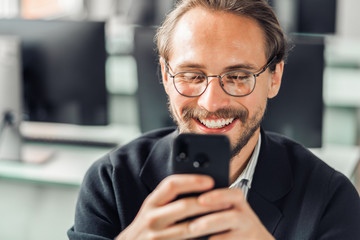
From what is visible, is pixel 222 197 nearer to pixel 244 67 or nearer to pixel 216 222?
pixel 216 222

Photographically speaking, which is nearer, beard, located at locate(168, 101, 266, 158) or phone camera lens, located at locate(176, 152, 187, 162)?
phone camera lens, located at locate(176, 152, 187, 162)

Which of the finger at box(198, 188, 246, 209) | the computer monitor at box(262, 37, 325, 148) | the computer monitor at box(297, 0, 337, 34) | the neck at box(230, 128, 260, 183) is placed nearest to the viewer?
the finger at box(198, 188, 246, 209)

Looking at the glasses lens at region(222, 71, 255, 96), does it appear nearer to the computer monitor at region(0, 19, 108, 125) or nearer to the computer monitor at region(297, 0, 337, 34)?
the computer monitor at region(0, 19, 108, 125)

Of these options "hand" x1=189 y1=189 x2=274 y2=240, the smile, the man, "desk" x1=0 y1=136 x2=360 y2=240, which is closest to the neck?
the man

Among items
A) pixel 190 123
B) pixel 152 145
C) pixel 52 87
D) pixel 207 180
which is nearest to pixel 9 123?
pixel 52 87

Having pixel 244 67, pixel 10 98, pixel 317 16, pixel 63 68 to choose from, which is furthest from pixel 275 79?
pixel 317 16

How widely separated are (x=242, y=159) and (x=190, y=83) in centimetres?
23

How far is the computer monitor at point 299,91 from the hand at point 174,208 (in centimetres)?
87

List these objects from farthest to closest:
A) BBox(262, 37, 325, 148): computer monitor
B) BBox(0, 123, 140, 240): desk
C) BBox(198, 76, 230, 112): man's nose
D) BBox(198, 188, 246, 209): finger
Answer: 1. BBox(0, 123, 140, 240): desk
2. BBox(262, 37, 325, 148): computer monitor
3. BBox(198, 76, 230, 112): man's nose
4. BBox(198, 188, 246, 209): finger

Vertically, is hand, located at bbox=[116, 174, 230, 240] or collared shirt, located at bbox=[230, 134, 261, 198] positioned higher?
hand, located at bbox=[116, 174, 230, 240]

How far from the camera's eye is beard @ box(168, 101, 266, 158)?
3.58ft

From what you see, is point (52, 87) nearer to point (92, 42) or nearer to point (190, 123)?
point (92, 42)

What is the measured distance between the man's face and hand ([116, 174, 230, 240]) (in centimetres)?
29

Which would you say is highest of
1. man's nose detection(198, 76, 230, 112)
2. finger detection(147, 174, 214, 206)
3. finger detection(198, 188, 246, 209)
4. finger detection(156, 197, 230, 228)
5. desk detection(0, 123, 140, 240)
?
man's nose detection(198, 76, 230, 112)
